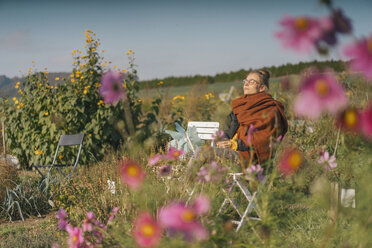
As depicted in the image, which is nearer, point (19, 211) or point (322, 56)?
point (322, 56)

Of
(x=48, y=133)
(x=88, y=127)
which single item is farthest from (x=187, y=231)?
(x=48, y=133)

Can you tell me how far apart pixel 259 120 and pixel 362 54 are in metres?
2.56

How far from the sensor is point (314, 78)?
1.08 meters

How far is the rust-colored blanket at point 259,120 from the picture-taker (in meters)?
3.37

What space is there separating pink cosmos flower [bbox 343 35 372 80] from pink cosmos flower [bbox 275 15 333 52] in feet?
0.28

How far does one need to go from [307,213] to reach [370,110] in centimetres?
277

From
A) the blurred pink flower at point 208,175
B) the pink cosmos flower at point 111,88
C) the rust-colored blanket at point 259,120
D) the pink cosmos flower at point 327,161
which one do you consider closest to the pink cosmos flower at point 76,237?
the blurred pink flower at point 208,175

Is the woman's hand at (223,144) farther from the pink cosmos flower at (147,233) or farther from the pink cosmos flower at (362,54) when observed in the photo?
the pink cosmos flower at (362,54)

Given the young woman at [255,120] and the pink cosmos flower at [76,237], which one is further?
the young woman at [255,120]

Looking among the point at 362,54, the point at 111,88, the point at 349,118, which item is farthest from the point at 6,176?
the point at 362,54

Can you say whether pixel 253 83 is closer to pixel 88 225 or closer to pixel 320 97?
pixel 88 225

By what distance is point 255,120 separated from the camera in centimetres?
368

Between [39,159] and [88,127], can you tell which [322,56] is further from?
[39,159]

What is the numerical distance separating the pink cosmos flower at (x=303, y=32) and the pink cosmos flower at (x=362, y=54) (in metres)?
0.09
